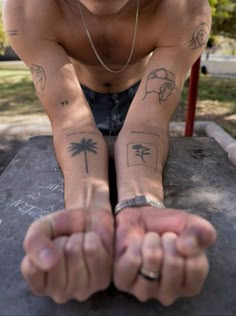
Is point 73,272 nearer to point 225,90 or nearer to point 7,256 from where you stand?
point 7,256

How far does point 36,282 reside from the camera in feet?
1.56

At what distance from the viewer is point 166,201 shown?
2.79ft

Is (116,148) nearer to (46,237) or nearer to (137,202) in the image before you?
(137,202)

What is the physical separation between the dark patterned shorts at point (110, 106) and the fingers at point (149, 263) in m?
0.90

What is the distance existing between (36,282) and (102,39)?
27.5 inches

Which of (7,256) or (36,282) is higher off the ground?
(36,282)

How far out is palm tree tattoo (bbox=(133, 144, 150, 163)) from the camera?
755mm

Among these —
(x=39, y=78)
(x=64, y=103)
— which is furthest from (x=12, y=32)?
(x=64, y=103)

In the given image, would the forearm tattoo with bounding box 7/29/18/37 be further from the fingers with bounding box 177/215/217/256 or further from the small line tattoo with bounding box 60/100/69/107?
the fingers with bounding box 177/215/217/256

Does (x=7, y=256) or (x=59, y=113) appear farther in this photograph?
(x=59, y=113)

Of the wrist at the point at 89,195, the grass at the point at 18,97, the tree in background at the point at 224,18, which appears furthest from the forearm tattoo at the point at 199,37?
the grass at the point at 18,97

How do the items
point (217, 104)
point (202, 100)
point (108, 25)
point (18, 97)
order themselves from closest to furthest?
point (108, 25) < point (217, 104) < point (202, 100) < point (18, 97)

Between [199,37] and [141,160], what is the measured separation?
0.41 m

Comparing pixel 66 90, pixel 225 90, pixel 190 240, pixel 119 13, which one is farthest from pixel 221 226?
pixel 225 90
